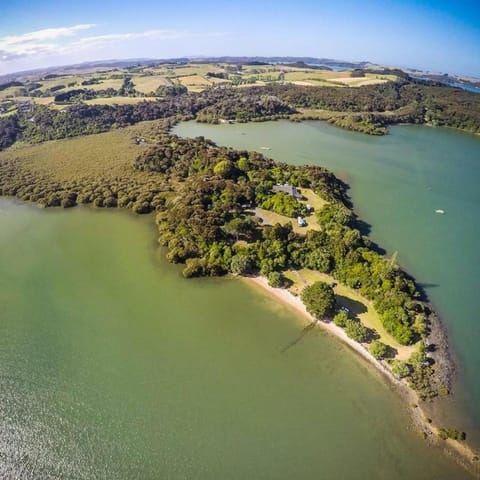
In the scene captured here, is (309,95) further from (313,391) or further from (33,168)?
(313,391)

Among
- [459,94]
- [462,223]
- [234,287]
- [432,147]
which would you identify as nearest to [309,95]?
[432,147]

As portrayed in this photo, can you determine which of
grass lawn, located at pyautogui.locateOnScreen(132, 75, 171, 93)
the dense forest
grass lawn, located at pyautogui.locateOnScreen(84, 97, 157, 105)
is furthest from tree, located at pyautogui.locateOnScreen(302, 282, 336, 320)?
grass lawn, located at pyautogui.locateOnScreen(132, 75, 171, 93)

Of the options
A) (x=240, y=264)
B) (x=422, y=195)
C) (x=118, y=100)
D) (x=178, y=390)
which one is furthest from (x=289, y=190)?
(x=118, y=100)

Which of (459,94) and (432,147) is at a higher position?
(459,94)

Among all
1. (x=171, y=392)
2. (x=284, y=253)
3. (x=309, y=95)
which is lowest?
(x=171, y=392)

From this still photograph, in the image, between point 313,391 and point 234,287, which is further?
point 234,287

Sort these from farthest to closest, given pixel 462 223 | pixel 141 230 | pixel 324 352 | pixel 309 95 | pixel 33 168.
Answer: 1. pixel 309 95
2. pixel 33 168
3. pixel 462 223
4. pixel 141 230
5. pixel 324 352

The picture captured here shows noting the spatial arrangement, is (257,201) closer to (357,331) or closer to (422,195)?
(357,331)
